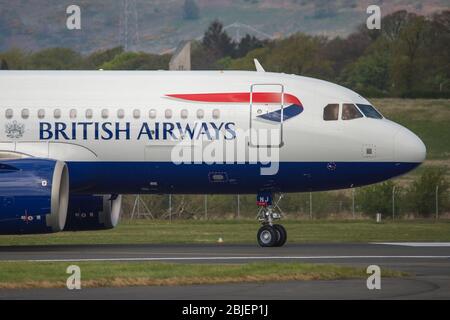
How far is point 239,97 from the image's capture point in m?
32.3

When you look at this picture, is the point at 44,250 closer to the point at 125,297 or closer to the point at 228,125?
the point at 228,125

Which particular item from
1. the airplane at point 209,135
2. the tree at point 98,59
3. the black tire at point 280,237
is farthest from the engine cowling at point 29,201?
the tree at point 98,59

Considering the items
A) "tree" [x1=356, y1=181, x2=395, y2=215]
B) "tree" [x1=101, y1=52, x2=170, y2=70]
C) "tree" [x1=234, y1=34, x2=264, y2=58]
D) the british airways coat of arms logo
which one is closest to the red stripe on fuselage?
the british airways coat of arms logo

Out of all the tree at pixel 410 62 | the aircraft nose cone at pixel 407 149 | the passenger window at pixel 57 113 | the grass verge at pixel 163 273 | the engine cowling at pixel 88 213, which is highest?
the tree at pixel 410 62

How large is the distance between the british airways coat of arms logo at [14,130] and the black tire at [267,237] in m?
6.30

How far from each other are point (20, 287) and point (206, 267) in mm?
4259

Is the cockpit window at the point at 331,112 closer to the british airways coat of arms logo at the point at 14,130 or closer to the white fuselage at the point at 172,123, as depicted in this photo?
the white fuselage at the point at 172,123

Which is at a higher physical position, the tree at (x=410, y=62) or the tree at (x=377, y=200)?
the tree at (x=410, y=62)

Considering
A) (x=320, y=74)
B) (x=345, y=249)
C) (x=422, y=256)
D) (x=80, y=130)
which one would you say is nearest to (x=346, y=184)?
(x=345, y=249)

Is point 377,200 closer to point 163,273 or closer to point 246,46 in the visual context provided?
point 163,273

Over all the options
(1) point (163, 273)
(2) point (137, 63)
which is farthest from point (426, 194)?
(2) point (137, 63)

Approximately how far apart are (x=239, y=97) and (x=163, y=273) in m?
9.31

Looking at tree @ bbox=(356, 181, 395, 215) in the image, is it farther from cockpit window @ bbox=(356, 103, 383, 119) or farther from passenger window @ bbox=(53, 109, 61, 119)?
passenger window @ bbox=(53, 109, 61, 119)

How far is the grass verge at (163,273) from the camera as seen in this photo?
22.6m
